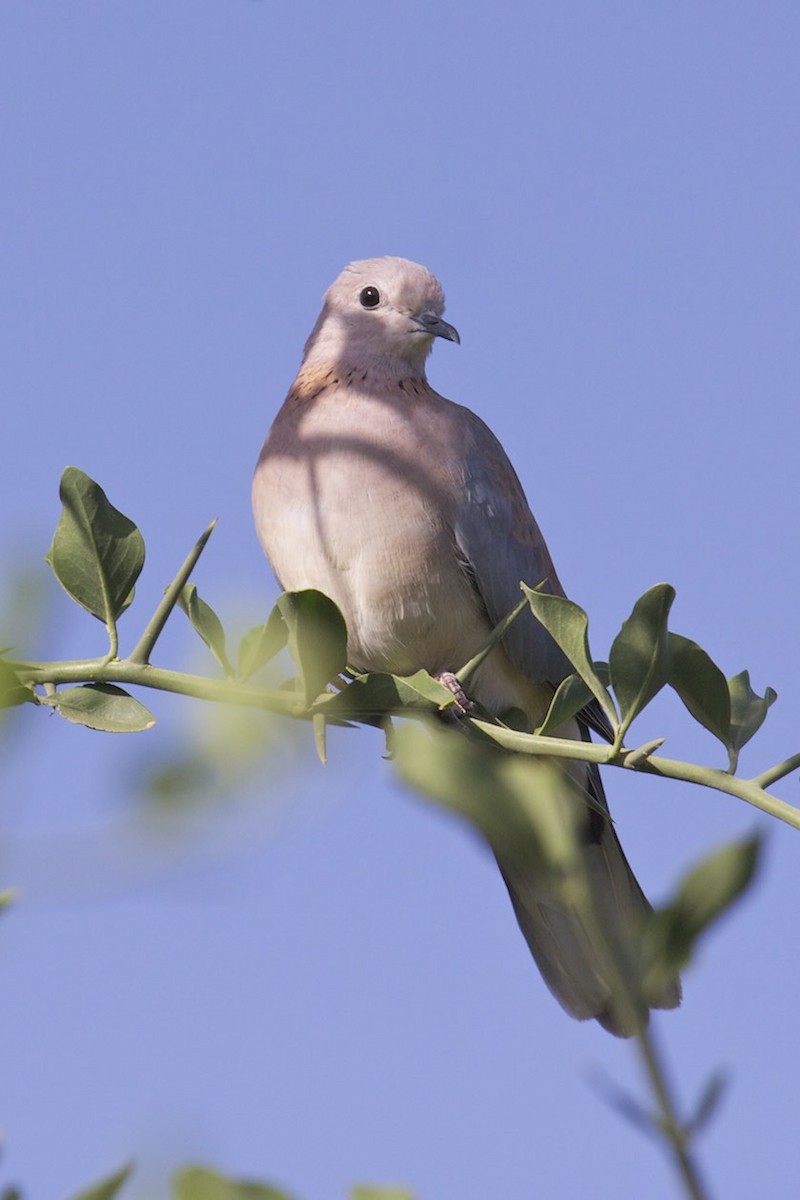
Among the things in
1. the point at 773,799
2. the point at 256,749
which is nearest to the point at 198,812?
the point at 256,749

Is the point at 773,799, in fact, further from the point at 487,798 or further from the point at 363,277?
the point at 363,277

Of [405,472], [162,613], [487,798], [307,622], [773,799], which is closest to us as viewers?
[487,798]

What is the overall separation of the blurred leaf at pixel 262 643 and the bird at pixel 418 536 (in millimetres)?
2143

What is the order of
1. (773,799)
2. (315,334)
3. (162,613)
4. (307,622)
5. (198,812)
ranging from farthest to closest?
(315,334), (307,622), (162,613), (773,799), (198,812)

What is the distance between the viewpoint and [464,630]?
4102mm

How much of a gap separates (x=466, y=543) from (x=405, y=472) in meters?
0.29

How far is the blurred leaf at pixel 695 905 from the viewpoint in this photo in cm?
57

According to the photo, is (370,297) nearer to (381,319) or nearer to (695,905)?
(381,319)

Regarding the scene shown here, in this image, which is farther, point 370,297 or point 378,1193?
point 370,297

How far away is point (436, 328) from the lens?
4.70 meters

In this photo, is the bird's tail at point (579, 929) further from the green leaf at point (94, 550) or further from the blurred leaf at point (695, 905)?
the blurred leaf at point (695, 905)

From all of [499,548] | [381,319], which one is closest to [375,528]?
[499,548]

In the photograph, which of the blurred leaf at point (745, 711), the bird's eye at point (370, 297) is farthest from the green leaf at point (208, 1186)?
the bird's eye at point (370, 297)

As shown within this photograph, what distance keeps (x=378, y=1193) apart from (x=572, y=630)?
3.51ft
